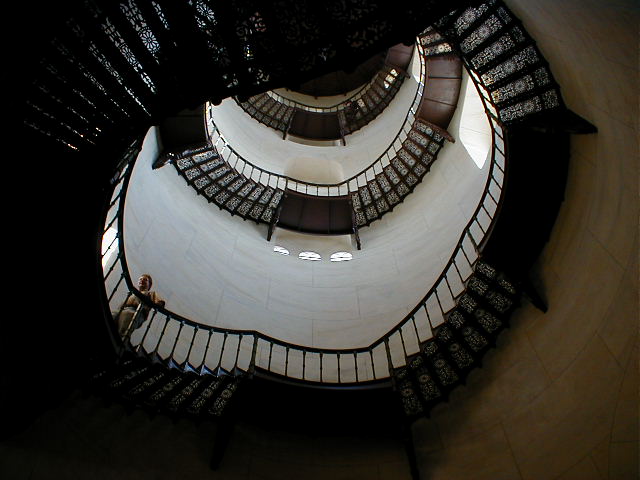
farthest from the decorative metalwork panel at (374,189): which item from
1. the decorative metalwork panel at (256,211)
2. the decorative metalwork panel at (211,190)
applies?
the decorative metalwork panel at (211,190)

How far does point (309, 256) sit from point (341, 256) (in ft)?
3.21

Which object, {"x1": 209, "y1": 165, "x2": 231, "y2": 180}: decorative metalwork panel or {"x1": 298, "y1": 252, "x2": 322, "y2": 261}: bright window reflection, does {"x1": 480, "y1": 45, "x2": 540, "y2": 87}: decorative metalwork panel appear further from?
{"x1": 209, "y1": 165, "x2": 231, "y2": 180}: decorative metalwork panel

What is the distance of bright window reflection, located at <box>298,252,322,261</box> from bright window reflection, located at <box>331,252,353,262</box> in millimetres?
437

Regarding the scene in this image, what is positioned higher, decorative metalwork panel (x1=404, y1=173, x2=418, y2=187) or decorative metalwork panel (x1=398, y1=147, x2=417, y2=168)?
decorative metalwork panel (x1=398, y1=147, x2=417, y2=168)

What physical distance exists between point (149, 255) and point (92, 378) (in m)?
3.89

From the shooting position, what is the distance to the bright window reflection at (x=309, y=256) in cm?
1248

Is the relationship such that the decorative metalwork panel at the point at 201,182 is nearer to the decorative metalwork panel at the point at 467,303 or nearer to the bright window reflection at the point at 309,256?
the bright window reflection at the point at 309,256

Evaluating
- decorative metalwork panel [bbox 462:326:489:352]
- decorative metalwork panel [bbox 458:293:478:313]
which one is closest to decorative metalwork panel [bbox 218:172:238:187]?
decorative metalwork panel [bbox 458:293:478:313]

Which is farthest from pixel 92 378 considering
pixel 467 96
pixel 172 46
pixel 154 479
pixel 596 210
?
pixel 467 96

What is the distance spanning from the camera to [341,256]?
12.7 m

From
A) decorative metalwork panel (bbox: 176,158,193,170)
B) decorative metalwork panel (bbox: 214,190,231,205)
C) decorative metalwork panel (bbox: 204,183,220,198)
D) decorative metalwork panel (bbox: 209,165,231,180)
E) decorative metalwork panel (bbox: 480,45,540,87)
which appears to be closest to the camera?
decorative metalwork panel (bbox: 480,45,540,87)

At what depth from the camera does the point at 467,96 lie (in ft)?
37.6

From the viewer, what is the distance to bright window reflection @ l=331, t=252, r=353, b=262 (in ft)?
40.9

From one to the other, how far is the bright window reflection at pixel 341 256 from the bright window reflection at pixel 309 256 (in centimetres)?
44
